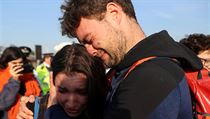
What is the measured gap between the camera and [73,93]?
210cm

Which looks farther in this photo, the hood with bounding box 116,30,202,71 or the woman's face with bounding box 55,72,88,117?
the woman's face with bounding box 55,72,88,117

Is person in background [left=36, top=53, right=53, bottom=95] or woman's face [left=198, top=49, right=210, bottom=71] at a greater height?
woman's face [left=198, top=49, right=210, bottom=71]

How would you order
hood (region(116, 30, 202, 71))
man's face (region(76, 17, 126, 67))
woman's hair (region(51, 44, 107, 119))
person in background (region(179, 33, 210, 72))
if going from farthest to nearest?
person in background (region(179, 33, 210, 72)) → woman's hair (region(51, 44, 107, 119)) → man's face (region(76, 17, 126, 67)) → hood (region(116, 30, 202, 71))

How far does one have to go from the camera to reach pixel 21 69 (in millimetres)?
4789

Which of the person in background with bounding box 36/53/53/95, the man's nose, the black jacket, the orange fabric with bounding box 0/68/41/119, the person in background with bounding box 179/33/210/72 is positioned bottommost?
the person in background with bounding box 36/53/53/95

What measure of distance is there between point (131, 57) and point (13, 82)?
10.6 feet

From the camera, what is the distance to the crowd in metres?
1.40

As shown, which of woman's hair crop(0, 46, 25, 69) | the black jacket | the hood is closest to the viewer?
the black jacket

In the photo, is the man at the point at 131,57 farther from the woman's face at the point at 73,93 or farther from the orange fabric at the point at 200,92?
the woman's face at the point at 73,93

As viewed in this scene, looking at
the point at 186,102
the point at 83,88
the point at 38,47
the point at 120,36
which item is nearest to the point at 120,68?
the point at 120,36

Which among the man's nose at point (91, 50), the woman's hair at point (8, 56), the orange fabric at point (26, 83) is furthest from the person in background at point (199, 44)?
the man's nose at point (91, 50)

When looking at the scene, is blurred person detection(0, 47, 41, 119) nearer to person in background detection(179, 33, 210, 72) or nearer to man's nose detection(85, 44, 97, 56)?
person in background detection(179, 33, 210, 72)

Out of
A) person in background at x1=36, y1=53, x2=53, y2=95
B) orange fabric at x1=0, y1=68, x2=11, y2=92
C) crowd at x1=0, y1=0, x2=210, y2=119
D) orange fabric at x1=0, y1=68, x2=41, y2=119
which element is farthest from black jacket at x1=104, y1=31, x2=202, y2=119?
person in background at x1=36, y1=53, x2=53, y2=95

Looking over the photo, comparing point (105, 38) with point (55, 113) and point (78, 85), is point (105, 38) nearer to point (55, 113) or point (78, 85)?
point (78, 85)
